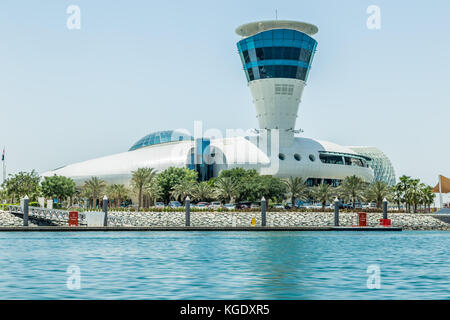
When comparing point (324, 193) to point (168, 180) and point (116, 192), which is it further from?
point (116, 192)

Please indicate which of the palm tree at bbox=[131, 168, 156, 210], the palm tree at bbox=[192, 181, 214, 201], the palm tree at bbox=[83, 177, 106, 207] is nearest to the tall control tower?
the palm tree at bbox=[192, 181, 214, 201]

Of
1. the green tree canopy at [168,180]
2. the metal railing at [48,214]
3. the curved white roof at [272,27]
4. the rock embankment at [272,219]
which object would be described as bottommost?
the rock embankment at [272,219]

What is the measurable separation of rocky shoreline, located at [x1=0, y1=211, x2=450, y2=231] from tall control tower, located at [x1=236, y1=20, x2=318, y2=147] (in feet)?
162

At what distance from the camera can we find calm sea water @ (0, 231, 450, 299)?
81.7ft

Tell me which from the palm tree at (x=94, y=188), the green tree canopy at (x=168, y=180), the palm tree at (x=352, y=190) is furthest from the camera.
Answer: the palm tree at (x=94, y=188)

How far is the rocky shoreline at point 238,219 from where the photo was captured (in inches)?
3072

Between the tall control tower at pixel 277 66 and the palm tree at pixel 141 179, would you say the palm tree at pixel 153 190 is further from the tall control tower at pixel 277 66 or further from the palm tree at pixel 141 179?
the tall control tower at pixel 277 66

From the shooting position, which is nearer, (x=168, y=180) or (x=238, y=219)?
(x=238, y=219)

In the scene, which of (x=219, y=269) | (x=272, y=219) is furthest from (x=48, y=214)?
(x=219, y=269)

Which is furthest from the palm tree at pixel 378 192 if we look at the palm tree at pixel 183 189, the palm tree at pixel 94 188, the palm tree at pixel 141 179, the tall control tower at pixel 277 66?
Answer: the palm tree at pixel 94 188

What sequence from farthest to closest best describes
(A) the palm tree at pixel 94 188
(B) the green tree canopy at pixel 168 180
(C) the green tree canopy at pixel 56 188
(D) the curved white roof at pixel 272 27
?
(D) the curved white roof at pixel 272 27 < (A) the palm tree at pixel 94 188 < (C) the green tree canopy at pixel 56 188 < (B) the green tree canopy at pixel 168 180

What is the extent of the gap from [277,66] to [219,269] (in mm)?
101422

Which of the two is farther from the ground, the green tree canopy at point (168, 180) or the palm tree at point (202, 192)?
the green tree canopy at point (168, 180)

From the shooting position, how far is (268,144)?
13825cm
